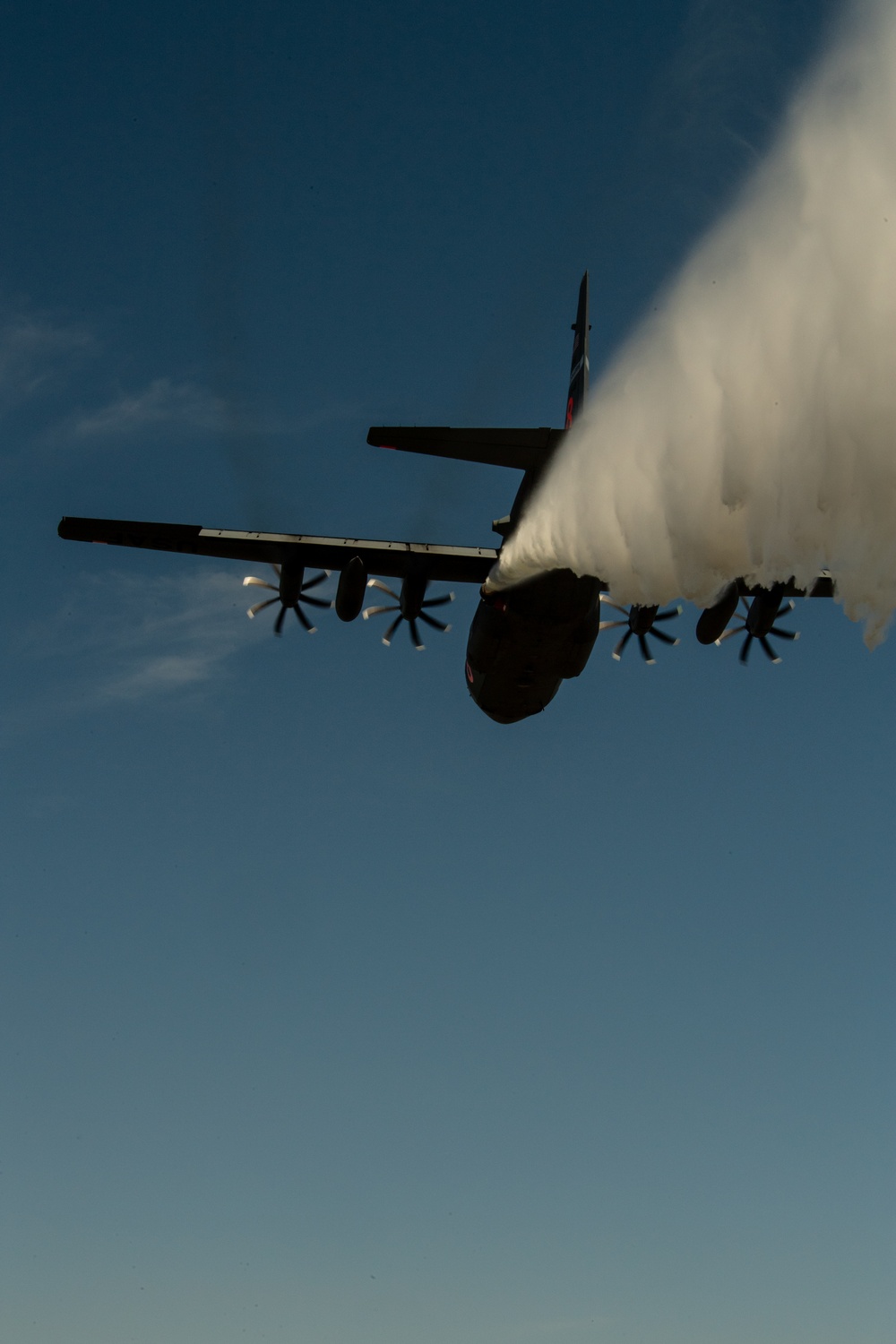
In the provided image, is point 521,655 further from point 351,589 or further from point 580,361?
point 580,361

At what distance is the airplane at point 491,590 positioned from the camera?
878 inches

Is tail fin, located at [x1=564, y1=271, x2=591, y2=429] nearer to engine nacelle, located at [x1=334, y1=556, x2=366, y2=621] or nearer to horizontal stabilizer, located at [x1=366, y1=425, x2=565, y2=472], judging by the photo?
horizontal stabilizer, located at [x1=366, y1=425, x2=565, y2=472]

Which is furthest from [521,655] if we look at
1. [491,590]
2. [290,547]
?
[290,547]

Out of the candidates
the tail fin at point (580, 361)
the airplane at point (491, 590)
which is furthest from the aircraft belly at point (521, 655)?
the tail fin at point (580, 361)

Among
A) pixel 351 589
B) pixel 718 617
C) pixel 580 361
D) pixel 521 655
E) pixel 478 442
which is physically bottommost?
pixel 521 655

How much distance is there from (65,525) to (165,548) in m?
2.14

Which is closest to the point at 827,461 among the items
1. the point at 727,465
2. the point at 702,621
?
the point at 727,465

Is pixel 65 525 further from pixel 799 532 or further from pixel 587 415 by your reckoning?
pixel 799 532

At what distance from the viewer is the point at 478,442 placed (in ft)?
73.2

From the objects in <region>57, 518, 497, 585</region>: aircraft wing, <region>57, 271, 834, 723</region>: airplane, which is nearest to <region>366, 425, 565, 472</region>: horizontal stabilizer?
<region>57, 271, 834, 723</region>: airplane

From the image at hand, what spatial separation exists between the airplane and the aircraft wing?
0.9 inches

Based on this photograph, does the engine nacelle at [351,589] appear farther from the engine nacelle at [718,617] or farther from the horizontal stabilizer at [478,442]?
the engine nacelle at [718,617]

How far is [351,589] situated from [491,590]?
8.98 ft

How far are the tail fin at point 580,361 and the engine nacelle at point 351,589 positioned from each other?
16.0 feet
